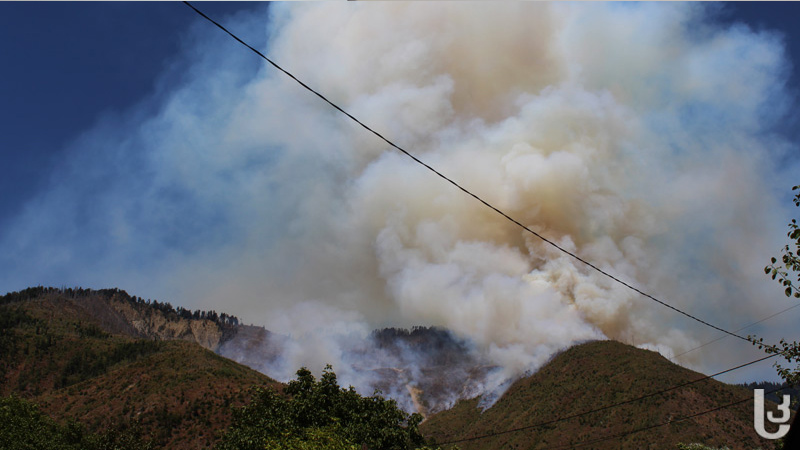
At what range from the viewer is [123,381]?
457 ft

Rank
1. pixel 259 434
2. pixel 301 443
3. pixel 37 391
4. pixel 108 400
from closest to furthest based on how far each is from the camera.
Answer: pixel 301 443 < pixel 259 434 < pixel 108 400 < pixel 37 391

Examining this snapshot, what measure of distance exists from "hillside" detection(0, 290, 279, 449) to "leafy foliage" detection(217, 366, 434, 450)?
225 feet

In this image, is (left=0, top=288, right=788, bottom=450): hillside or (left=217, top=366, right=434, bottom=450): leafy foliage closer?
(left=217, top=366, right=434, bottom=450): leafy foliage

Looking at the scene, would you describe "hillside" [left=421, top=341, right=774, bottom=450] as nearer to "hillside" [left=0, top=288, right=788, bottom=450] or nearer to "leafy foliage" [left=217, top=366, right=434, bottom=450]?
"hillside" [left=0, top=288, right=788, bottom=450]

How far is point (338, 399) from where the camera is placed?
41.0 metres

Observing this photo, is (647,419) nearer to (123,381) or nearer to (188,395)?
(188,395)

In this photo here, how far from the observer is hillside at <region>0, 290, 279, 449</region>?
12031cm

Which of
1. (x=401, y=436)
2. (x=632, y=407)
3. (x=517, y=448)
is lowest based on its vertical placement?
(x=401, y=436)

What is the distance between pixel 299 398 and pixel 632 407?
A: 15038cm

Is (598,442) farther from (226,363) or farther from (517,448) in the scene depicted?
(226,363)

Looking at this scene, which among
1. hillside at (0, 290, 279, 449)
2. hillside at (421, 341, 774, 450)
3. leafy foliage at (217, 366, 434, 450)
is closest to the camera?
leafy foliage at (217, 366, 434, 450)

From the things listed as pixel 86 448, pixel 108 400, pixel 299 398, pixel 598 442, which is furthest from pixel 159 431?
pixel 598 442

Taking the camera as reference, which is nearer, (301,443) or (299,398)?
(301,443)

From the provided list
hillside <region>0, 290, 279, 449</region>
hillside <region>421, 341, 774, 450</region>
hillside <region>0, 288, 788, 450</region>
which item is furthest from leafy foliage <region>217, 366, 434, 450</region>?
hillside <region>421, 341, 774, 450</region>
